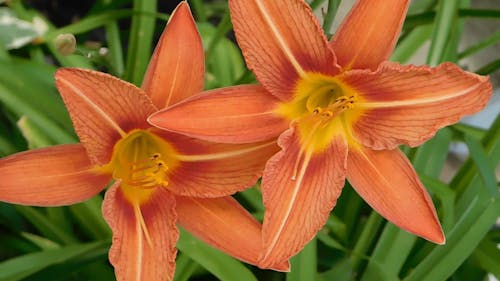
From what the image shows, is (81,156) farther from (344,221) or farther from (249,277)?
(344,221)

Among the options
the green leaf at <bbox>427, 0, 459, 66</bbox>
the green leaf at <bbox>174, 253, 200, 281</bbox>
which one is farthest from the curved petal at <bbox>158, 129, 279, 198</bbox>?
the green leaf at <bbox>427, 0, 459, 66</bbox>

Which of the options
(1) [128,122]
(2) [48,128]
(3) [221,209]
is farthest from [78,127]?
(2) [48,128]

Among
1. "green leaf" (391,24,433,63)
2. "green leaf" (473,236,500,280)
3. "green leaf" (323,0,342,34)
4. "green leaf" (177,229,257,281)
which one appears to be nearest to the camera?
"green leaf" (323,0,342,34)

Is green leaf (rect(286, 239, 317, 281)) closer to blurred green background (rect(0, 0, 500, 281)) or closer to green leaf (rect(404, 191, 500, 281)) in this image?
blurred green background (rect(0, 0, 500, 281))

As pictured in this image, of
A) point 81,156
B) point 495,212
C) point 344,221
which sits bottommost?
point 344,221

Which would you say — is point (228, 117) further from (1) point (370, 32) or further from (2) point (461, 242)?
(2) point (461, 242)

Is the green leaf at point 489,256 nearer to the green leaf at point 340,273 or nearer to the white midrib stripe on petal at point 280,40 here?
the green leaf at point 340,273
